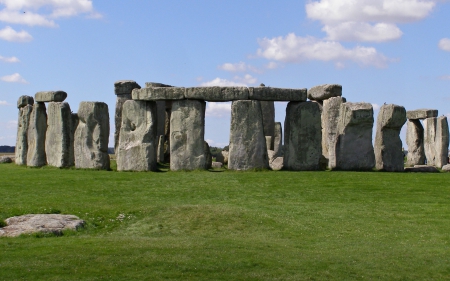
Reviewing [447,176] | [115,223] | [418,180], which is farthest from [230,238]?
[447,176]

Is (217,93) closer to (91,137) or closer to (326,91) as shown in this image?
(91,137)

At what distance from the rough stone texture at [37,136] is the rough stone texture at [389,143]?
43.4 feet

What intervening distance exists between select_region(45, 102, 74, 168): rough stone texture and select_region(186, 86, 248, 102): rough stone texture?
509cm

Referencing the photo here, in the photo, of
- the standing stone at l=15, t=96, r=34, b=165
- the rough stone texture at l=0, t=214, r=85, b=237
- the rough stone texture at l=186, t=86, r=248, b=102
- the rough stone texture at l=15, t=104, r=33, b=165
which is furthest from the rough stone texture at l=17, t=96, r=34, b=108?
the rough stone texture at l=0, t=214, r=85, b=237

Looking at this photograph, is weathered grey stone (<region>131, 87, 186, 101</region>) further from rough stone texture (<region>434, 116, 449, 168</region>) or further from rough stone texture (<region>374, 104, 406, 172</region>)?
rough stone texture (<region>434, 116, 449, 168</region>)

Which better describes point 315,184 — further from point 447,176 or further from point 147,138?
point 147,138

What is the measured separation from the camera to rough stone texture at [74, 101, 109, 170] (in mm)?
25656

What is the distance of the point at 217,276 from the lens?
1109 cm

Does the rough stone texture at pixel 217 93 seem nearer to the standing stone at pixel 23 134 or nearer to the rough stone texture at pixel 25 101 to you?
the standing stone at pixel 23 134

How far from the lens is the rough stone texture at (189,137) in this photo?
82.0 feet

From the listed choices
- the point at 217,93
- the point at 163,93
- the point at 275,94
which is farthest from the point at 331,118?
the point at 163,93

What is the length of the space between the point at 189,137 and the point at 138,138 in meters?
1.94

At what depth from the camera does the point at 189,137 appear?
24969 mm

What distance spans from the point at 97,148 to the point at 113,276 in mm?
15261
